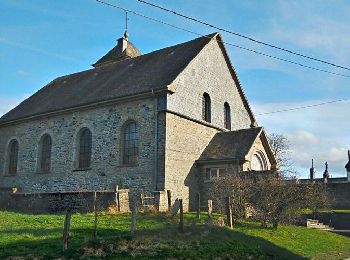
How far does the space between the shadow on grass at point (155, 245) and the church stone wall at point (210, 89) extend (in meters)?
10.5

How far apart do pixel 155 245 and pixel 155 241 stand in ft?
1.11

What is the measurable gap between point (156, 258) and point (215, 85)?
724 inches

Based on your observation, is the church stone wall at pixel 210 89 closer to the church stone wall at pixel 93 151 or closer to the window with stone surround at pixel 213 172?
the church stone wall at pixel 93 151

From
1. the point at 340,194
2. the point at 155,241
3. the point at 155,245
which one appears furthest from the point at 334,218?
the point at 155,245

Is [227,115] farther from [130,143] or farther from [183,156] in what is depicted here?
[130,143]

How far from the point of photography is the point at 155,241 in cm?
1158

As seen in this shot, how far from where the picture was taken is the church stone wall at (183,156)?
2186 centimetres

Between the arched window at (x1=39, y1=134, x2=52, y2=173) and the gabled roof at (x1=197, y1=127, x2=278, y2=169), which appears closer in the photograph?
the gabled roof at (x1=197, y1=127, x2=278, y2=169)

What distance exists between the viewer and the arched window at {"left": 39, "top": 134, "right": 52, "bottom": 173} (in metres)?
27.9

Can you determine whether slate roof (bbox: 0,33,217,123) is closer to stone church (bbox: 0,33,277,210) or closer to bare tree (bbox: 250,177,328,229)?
stone church (bbox: 0,33,277,210)

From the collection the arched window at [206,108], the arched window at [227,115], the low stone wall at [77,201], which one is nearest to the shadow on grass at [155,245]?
the low stone wall at [77,201]

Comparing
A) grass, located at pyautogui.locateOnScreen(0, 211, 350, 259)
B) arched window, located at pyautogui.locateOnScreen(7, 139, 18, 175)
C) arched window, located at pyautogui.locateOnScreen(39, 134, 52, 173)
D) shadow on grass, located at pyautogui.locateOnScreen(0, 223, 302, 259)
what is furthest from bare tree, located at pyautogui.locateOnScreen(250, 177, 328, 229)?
arched window, located at pyautogui.locateOnScreen(7, 139, 18, 175)

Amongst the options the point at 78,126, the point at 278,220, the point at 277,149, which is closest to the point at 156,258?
the point at 278,220

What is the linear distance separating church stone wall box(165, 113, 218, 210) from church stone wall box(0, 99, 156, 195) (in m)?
0.93
